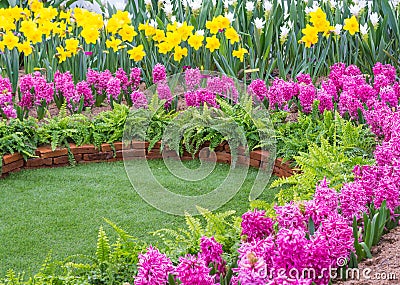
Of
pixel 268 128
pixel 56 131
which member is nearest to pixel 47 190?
pixel 56 131

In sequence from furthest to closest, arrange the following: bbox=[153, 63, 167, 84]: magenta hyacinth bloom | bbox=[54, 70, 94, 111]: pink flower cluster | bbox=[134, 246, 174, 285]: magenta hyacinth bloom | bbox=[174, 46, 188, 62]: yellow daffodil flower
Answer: bbox=[174, 46, 188, 62]: yellow daffodil flower
bbox=[153, 63, 167, 84]: magenta hyacinth bloom
bbox=[54, 70, 94, 111]: pink flower cluster
bbox=[134, 246, 174, 285]: magenta hyacinth bloom

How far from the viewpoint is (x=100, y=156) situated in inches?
198

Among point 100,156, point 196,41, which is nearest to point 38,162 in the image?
point 100,156

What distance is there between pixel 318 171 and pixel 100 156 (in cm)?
190

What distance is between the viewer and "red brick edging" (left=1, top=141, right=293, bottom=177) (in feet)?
15.5

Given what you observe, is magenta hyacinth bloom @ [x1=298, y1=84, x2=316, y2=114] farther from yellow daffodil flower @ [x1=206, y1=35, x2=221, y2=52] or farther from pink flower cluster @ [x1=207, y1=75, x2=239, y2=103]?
yellow daffodil flower @ [x1=206, y1=35, x2=221, y2=52]

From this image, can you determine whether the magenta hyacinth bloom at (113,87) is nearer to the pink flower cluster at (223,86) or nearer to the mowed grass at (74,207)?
the mowed grass at (74,207)

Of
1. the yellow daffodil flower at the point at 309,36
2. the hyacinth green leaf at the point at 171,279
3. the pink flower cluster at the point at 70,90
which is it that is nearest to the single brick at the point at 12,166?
the pink flower cluster at the point at 70,90

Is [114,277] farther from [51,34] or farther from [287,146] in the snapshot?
[51,34]

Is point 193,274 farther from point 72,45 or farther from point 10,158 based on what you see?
point 72,45

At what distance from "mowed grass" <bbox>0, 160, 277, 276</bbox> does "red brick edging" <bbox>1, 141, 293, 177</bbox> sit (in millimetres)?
74

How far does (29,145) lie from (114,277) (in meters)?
2.29

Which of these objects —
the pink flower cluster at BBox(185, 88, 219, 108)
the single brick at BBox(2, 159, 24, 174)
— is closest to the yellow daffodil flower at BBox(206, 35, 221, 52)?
the pink flower cluster at BBox(185, 88, 219, 108)

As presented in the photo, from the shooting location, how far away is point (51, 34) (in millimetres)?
6234
